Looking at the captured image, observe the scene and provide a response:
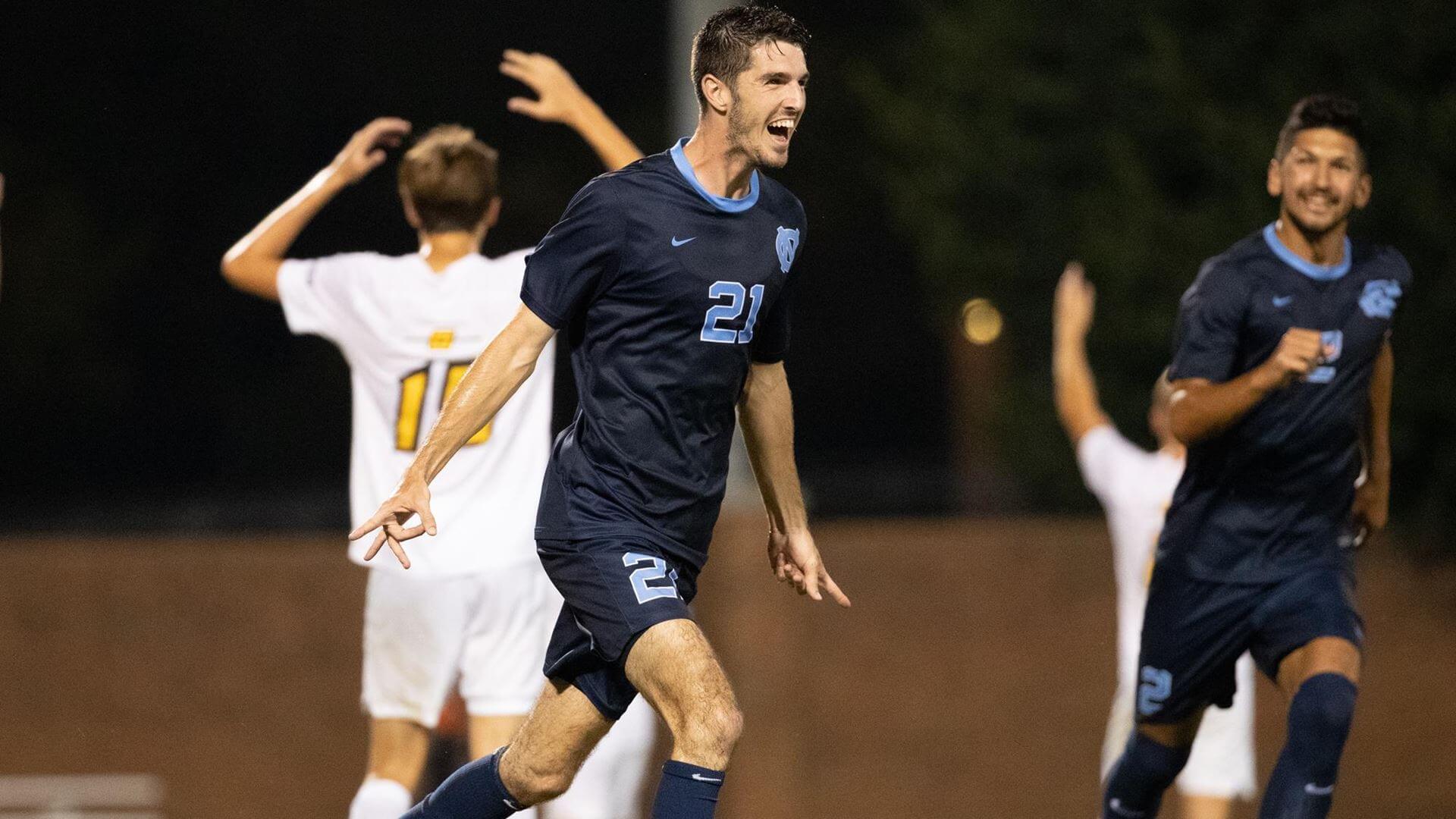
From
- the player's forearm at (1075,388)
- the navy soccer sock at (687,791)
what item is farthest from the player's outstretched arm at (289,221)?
the player's forearm at (1075,388)

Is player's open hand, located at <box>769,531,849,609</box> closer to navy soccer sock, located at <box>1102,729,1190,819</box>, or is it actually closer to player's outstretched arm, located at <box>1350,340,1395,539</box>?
navy soccer sock, located at <box>1102,729,1190,819</box>

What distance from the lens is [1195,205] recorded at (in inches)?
511

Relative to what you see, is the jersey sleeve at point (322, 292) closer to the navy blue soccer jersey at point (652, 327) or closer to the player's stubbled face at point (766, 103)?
the navy blue soccer jersey at point (652, 327)

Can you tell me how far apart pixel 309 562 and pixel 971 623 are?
3360 millimetres

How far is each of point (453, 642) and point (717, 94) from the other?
213cm

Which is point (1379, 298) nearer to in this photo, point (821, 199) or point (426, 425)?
point (426, 425)

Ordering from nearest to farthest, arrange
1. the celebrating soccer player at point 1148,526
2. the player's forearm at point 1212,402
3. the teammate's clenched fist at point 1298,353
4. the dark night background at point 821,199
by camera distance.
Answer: the teammate's clenched fist at point 1298,353
the player's forearm at point 1212,402
the celebrating soccer player at point 1148,526
the dark night background at point 821,199

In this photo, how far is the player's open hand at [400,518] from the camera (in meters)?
4.71

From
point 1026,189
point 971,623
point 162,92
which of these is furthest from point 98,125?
point 971,623

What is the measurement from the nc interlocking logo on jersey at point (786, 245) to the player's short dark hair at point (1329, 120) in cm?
178

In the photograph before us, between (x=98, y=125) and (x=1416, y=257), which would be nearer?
(x=1416, y=257)

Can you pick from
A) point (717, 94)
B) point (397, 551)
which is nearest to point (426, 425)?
point (397, 551)

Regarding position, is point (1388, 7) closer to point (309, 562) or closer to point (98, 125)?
point (309, 562)

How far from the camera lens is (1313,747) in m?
5.75
